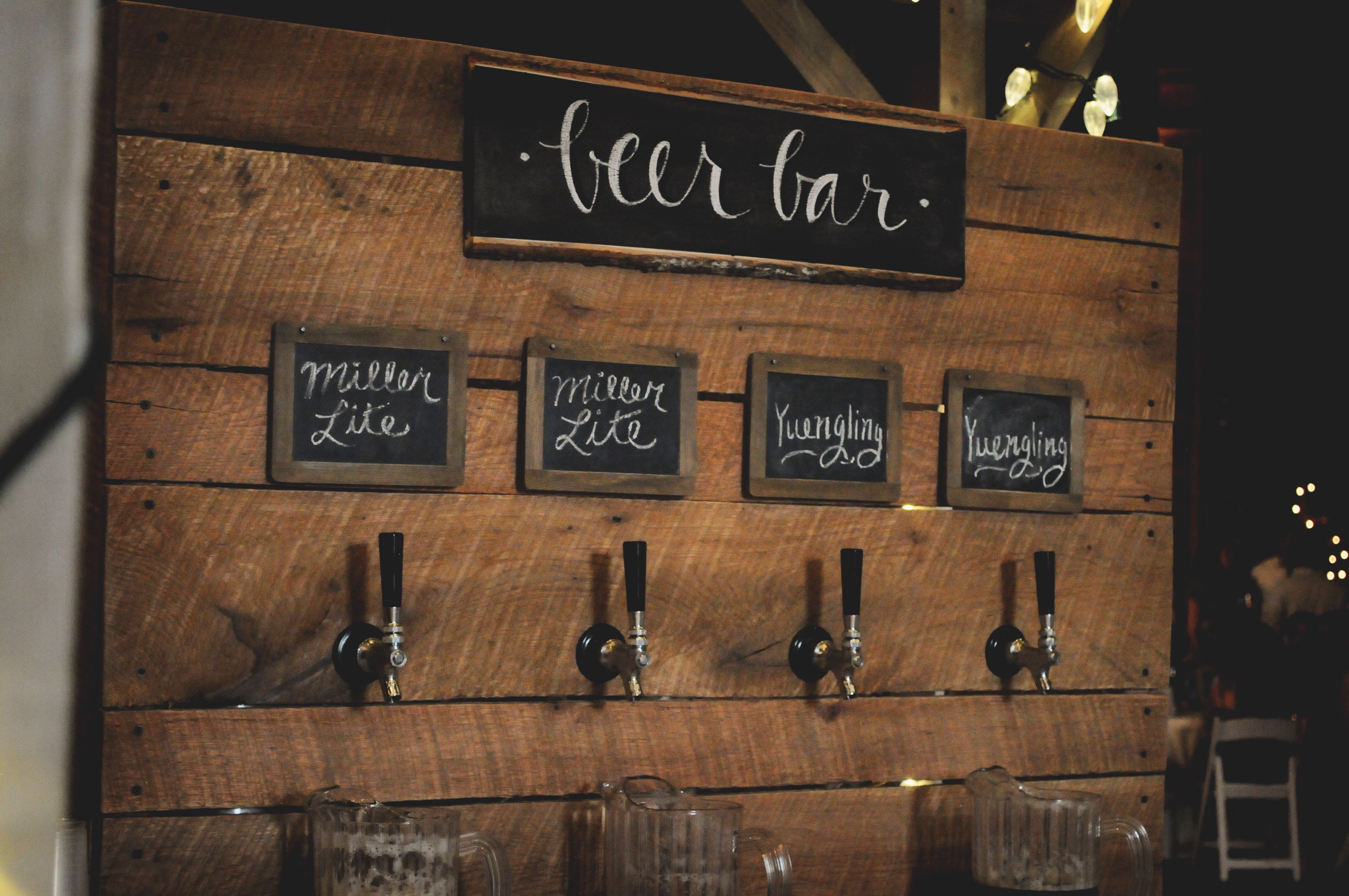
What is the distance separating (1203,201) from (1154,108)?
157cm

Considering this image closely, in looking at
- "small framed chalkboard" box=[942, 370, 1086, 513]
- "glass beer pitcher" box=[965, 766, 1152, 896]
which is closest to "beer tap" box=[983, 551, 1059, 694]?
"small framed chalkboard" box=[942, 370, 1086, 513]

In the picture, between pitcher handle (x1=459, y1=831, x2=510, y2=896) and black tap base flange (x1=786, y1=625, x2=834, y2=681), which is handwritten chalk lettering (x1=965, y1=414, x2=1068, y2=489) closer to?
black tap base flange (x1=786, y1=625, x2=834, y2=681)

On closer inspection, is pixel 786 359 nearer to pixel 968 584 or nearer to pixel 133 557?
pixel 968 584

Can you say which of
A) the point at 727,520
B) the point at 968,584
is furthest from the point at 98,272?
the point at 968,584

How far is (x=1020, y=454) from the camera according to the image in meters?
2.57

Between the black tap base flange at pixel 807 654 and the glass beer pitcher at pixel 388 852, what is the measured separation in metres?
0.72

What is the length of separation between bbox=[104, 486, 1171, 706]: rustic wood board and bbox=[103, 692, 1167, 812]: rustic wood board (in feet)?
0.11

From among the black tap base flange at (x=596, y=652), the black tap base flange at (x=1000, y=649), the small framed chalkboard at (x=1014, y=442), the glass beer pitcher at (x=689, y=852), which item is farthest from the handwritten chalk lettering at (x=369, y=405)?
the black tap base flange at (x=1000, y=649)

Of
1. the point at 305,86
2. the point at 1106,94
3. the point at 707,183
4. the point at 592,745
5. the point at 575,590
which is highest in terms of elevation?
the point at 1106,94

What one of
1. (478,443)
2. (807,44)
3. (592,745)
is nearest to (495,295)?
(478,443)

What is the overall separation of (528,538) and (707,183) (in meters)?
0.71

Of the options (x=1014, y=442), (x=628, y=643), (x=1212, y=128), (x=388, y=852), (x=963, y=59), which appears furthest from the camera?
(x=1212, y=128)

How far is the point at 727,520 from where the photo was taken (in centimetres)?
238

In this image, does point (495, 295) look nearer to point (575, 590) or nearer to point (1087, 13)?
point (575, 590)
